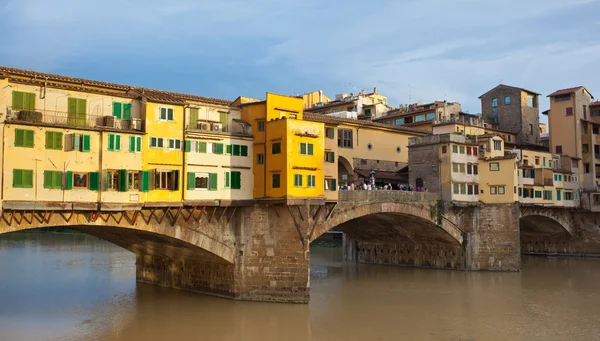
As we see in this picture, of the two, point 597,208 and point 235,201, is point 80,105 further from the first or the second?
point 597,208

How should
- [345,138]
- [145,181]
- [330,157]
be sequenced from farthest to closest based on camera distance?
[345,138] → [330,157] → [145,181]

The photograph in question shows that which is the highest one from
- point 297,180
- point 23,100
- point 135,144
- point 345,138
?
point 345,138

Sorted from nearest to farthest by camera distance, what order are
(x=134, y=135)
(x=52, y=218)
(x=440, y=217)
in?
(x=52, y=218), (x=134, y=135), (x=440, y=217)

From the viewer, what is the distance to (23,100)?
94.5ft

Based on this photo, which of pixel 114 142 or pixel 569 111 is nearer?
pixel 114 142

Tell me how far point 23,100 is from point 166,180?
28.2 ft

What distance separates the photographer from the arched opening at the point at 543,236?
7006 centimetres

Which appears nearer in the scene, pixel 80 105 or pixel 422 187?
pixel 80 105

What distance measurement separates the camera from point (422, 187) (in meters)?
53.7

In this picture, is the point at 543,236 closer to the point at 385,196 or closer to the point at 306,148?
the point at 385,196

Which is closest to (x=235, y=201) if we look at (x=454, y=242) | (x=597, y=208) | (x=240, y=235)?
(x=240, y=235)

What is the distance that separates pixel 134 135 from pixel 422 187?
30.6 metres

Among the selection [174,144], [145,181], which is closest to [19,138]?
[145,181]

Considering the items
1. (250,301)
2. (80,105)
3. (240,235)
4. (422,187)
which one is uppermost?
(80,105)
